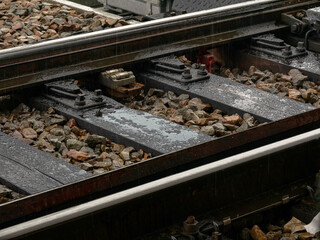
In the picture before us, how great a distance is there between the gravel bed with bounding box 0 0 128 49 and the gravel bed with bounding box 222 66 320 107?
1.91 meters

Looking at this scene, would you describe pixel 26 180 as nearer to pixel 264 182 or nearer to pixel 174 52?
pixel 264 182

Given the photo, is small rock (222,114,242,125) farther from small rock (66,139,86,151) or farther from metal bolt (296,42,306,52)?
metal bolt (296,42,306,52)

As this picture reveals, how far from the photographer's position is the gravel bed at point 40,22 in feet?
26.6

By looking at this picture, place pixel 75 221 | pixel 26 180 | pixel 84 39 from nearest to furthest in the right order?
pixel 75 221 → pixel 26 180 → pixel 84 39

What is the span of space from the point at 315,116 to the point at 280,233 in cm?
114

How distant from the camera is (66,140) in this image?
16.5 ft

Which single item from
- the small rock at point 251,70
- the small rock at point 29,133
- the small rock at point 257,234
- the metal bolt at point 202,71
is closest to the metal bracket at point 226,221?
the small rock at point 257,234

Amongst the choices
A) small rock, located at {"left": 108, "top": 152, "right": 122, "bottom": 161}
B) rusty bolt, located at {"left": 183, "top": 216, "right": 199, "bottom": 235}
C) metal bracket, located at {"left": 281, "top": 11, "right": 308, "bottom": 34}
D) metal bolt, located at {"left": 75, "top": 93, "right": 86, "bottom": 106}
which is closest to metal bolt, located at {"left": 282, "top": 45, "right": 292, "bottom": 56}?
metal bracket, located at {"left": 281, "top": 11, "right": 308, "bottom": 34}

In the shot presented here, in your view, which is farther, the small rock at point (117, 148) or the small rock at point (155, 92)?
the small rock at point (155, 92)

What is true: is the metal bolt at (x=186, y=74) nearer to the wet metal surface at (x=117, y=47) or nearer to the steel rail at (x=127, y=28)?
the wet metal surface at (x=117, y=47)

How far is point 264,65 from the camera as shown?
263 inches

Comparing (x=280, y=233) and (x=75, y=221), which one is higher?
(x=75, y=221)

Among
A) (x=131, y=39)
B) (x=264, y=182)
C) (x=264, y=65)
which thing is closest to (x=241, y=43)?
(x=264, y=65)

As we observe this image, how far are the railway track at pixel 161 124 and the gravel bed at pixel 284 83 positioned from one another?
0.01 m
